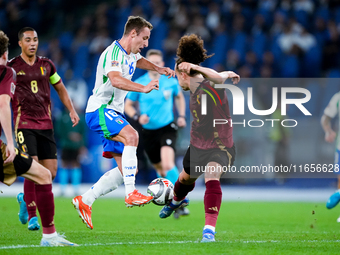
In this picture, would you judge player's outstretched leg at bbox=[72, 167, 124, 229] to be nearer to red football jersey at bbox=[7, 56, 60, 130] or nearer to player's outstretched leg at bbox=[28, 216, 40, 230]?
player's outstretched leg at bbox=[28, 216, 40, 230]

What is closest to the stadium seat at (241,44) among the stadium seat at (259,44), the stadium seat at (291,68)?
the stadium seat at (259,44)

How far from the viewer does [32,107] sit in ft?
21.4

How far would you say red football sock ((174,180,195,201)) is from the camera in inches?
248

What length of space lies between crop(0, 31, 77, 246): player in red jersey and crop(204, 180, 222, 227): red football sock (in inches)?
55.1

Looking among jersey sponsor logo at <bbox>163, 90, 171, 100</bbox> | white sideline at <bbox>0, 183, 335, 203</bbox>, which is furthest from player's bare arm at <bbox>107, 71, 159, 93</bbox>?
white sideline at <bbox>0, 183, 335, 203</bbox>

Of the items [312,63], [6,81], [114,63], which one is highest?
[114,63]

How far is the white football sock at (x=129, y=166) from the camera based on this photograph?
5723 mm

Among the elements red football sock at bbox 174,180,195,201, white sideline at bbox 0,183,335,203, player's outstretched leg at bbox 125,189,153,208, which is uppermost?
player's outstretched leg at bbox 125,189,153,208

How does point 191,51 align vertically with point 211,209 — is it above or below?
above

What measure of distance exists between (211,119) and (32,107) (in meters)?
2.40

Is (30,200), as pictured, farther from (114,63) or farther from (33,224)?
(114,63)

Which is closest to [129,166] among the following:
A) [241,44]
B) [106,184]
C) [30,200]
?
[106,184]

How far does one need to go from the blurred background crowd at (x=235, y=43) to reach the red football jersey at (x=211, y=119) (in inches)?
297

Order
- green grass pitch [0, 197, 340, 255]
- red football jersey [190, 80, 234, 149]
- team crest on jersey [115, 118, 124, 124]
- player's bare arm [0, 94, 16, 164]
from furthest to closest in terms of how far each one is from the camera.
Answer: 1. team crest on jersey [115, 118, 124, 124]
2. red football jersey [190, 80, 234, 149]
3. green grass pitch [0, 197, 340, 255]
4. player's bare arm [0, 94, 16, 164]
